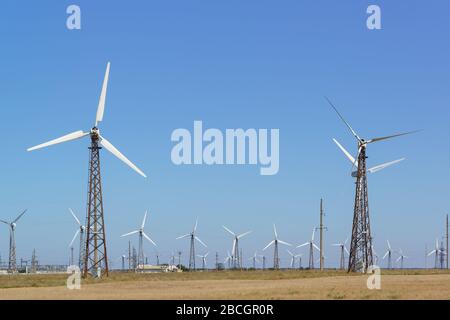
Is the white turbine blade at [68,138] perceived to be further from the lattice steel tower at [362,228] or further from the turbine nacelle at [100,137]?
the lattice steel tower at [362,228]

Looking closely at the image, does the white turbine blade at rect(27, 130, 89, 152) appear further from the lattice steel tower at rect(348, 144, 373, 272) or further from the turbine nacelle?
the lattice steel tower at rect(348, 144, 373, 272)

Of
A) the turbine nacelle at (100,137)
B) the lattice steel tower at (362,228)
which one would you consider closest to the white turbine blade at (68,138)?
the turbine nacelle at (100,137)

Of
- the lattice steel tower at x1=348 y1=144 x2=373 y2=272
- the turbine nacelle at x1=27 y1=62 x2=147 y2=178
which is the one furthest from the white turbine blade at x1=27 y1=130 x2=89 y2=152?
the lattice steel tower at x1=348 y1=144 x2=373 y2=272

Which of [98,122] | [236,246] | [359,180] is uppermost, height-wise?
[98,122]
